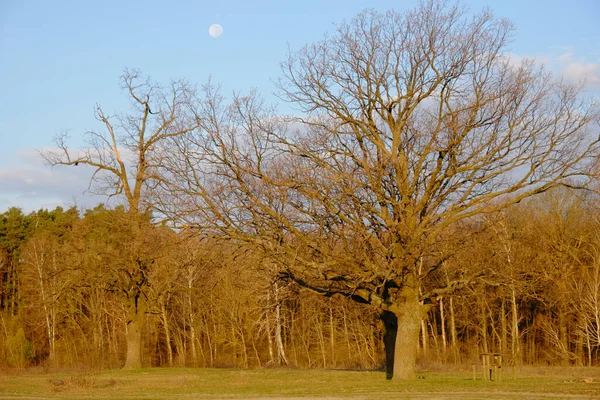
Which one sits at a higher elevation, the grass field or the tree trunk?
the tree trunk

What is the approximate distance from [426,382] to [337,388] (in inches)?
112

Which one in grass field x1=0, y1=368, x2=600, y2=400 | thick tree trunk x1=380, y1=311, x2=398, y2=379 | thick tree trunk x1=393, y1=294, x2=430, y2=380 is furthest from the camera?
thick tree trunk x1=380, y1=311, x2=398, y2=379

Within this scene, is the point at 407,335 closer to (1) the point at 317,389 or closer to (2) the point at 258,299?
(1) the point at 317,389

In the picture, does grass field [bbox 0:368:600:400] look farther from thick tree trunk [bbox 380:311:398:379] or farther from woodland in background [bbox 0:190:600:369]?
woodland in background [bbox 0:190:600:369]

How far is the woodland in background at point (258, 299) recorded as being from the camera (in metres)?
26.4

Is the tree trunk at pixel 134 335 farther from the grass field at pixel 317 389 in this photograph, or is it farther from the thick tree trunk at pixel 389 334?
the thick tree trunk at pixel 389 334

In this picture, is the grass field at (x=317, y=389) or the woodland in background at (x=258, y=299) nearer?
the grass field at (x=317, y=389)

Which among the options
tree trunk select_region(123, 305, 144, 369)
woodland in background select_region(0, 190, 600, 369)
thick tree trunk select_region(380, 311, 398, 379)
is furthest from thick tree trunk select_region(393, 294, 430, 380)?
tree trunk select_region(123, 305, 144, 369)

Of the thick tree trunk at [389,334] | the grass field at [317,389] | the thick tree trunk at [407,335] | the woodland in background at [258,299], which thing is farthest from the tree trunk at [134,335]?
the thick tree trunk at [407,335]

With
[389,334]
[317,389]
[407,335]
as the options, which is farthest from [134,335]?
[407,335]

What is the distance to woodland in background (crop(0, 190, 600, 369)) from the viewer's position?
26.4 m

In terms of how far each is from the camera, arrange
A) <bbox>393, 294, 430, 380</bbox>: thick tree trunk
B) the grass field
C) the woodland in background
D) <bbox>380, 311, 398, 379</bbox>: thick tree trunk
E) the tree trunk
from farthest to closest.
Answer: the tree trunk, the woodland in background, <bbox>380, 311, 398, 379</bbox>: thick tree trunk, <bbox>393, 294, 430, 380</bbox>: thick tree trunk, the grass field

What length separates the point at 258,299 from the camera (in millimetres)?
38031

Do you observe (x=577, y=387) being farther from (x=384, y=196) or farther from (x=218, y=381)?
(x=218, y=381)
